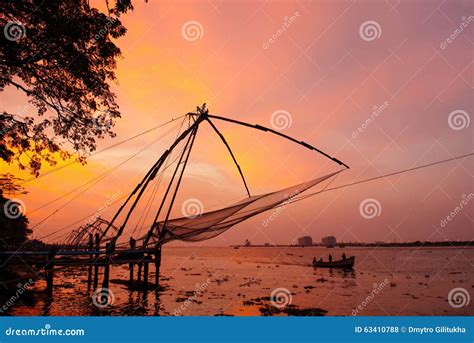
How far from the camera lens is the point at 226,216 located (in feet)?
32.0

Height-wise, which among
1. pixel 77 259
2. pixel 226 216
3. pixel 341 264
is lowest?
pixel 77 259

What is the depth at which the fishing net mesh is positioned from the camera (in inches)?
367

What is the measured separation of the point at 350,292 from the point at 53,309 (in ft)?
66.6

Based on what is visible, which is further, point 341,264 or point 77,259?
point 341,264

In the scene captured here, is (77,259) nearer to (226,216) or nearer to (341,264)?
(226,216)

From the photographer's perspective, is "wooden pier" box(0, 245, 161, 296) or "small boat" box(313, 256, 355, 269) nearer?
"wooden pier" box(0, 245, 161, 296)

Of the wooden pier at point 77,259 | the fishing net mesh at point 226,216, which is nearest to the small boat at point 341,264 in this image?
the wooden pier at point 77,259

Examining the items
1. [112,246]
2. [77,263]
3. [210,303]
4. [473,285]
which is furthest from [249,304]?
[473,285]

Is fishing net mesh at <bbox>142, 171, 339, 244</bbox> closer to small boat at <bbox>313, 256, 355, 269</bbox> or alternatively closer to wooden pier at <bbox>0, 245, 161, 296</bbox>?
wooden pier at <bbox>0, 245, 161, 296</bbox>

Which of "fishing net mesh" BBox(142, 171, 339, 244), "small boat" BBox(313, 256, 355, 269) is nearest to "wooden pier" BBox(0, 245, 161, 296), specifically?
"fishing net mesh" BBox(142, 171, 339, 244)

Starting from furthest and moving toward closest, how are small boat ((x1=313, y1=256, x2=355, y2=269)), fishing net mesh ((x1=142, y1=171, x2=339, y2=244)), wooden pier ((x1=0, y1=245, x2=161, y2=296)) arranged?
small boat ((x1=313, y1=256, x2=355, y2=269)) → wooden pier ((x1=0, y1=245, x2=161, y2=296)) → fishing net mesh ((x1=142, y1=171, x2=339, y2=244))

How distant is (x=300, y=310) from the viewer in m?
16.1

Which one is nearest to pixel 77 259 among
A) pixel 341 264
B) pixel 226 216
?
pixel 226 216

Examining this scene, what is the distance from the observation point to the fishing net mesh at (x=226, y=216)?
9.33 meters
